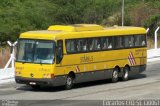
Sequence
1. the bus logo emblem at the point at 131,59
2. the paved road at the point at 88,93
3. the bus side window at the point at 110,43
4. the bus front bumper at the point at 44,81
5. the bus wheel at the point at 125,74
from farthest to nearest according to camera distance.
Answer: the bus logo emblem at the point at 131,59, the bus wheel at the point at 125,74, the bus side window at the point at 110,43, the bus front bumper at the point at 44,81, the paved road at the point at 88,93

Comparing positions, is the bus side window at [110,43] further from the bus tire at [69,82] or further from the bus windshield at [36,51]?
the bus windshield at [36,51]

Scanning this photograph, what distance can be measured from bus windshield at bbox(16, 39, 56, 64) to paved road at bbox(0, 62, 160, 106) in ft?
4.27

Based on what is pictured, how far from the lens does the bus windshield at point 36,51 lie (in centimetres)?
2378

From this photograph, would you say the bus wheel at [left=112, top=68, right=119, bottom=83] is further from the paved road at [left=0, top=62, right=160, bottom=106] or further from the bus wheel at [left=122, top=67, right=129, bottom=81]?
the bus wheel at [left=122, top=67, right=129, bottom=81]

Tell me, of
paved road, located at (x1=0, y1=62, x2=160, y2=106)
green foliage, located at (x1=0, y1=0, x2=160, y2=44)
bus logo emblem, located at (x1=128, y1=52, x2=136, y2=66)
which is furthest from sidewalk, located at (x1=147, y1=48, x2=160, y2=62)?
green foliage, located at (x1=0, y1=0, x2=160, y2=44)

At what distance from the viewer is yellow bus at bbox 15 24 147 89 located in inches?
937

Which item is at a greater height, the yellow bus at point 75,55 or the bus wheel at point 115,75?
the yellow bus at point 75,55

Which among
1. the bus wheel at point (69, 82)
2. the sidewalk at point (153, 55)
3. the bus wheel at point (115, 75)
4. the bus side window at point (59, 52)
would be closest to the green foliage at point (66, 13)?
the sidewalk at point (153, 55)

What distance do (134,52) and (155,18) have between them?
32.0 meters

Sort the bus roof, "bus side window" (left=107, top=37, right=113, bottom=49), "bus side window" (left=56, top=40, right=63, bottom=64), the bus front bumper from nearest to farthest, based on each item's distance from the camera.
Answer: the bus front bumper, "bus side window" (left=56, top=40, right=63, bottom=64), the bus roof, "bus side window" (left=107, top=37, right=113, bottom=49)

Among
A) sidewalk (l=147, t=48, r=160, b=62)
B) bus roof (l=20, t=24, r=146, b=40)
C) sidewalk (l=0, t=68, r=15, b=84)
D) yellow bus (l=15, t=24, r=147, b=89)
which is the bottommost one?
sidewalk (l=147, t=48, r=160, b=62)

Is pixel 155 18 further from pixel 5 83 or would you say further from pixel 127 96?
pixel 127 96

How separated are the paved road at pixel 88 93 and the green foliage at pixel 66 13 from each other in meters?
21.2

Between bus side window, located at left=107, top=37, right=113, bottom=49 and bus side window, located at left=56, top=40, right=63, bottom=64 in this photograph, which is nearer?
bus side window, located at left=56, top=40, right=63, bottom=64
